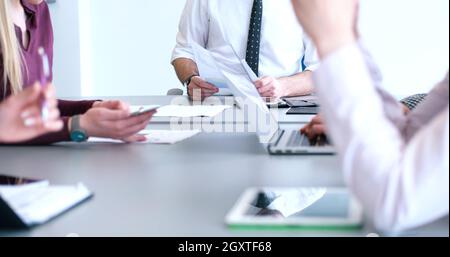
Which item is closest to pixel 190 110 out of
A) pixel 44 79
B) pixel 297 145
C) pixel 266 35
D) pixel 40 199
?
pixel 297 145

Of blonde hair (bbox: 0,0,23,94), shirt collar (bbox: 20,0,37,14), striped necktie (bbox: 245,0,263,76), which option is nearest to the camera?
blonde hair (bbox: 0,0,23,94)

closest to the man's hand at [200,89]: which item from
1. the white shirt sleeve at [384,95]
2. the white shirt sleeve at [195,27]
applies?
the white shirt sleeve at [195,27]

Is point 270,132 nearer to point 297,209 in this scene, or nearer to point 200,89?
point 297,209

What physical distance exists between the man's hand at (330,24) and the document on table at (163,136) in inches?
23.5

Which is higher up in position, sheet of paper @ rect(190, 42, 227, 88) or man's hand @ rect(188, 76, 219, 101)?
sheet of paper @ rect(190, 42, 227, 88)

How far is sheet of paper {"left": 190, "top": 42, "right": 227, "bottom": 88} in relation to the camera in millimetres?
1536

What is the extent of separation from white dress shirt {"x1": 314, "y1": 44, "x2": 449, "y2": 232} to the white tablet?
0.14 feet

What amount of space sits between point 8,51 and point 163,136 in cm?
38

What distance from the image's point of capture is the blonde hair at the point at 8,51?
3.90 ft

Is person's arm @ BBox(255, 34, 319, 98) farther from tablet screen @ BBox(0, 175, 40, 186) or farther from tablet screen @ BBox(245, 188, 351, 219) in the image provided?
tablet screen @ BBox(0, 175, 40, 186)

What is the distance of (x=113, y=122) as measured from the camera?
1.03 m

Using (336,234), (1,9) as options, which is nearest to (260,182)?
(336,234)

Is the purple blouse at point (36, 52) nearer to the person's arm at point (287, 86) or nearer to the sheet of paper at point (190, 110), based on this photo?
the sheet of paper at point (190, 110)

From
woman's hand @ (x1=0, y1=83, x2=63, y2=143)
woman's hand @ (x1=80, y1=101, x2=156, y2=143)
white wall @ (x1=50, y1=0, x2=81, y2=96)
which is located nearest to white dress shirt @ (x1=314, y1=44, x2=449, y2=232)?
woman's hand @ (x1=0, y1=83, x2=63, y2=143)
